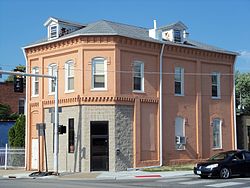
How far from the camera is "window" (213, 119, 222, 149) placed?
3422cm

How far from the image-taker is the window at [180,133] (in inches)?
1250

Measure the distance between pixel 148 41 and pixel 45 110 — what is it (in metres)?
8.43

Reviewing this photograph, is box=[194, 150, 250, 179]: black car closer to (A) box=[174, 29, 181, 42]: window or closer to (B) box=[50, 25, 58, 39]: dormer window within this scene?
(A) box=[174, 29, 181, 42]: window

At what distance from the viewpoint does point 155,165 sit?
3016 centimetres

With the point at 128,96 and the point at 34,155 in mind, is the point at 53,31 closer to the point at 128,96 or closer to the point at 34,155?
the point at 128,96

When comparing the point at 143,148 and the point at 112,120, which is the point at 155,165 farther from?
the point at 112,120

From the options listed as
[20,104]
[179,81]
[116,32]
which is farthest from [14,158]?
[20,104]

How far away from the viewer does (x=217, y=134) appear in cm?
3447

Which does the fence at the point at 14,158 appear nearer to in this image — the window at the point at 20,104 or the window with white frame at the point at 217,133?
the window with white frame at the point at 217,133

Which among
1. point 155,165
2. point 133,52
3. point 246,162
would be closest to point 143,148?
point 155,165

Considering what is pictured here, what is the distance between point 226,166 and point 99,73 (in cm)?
1048

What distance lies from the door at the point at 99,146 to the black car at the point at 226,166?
24.2ft

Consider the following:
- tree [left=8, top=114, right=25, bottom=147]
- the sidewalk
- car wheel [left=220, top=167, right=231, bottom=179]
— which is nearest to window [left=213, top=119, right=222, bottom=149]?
the sidewalk

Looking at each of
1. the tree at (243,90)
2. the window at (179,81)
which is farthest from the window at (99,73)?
the tree at (243,90)
